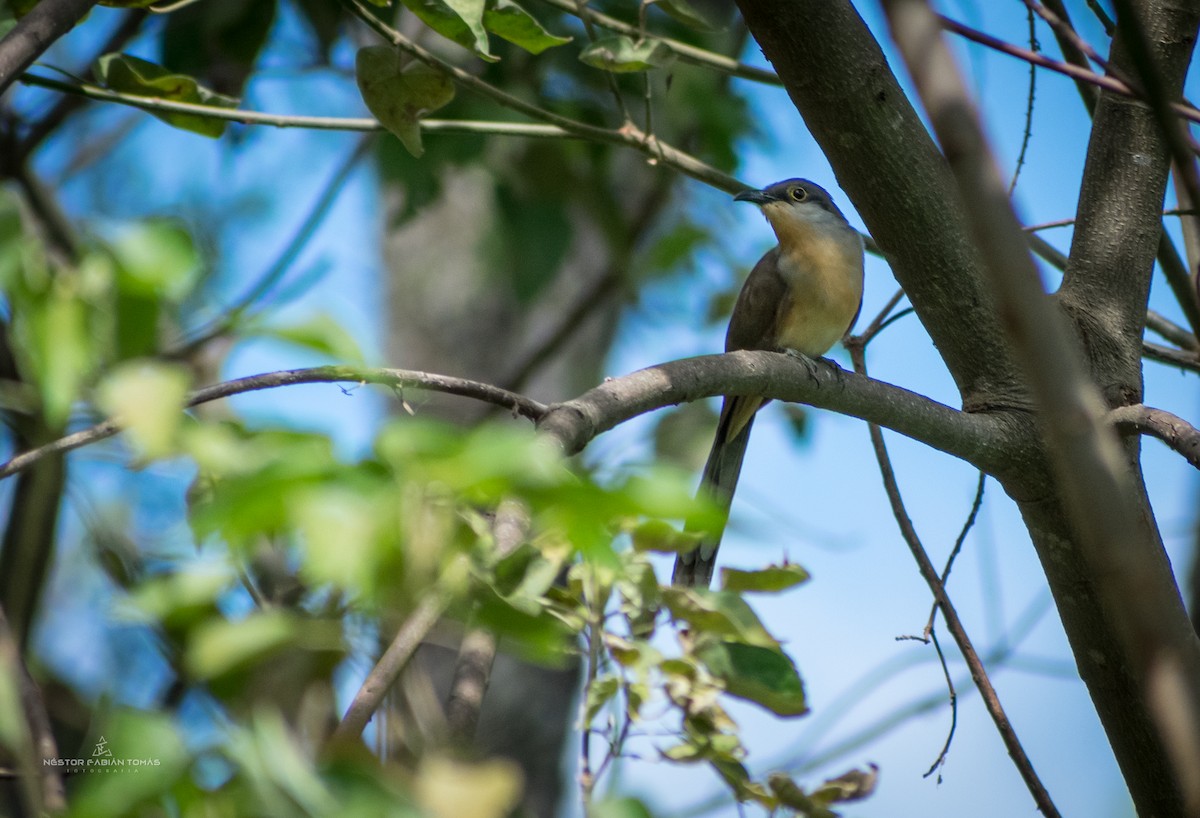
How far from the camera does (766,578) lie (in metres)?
1.78

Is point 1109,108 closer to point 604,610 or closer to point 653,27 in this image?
point 653,27

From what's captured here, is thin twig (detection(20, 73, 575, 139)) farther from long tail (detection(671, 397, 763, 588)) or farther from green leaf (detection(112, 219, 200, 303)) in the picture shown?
green leaf (detection(112, 219, 200, 303))

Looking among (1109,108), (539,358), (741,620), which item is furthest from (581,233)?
(741,620)

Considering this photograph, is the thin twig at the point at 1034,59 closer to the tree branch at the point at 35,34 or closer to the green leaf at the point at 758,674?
the green leaf at the point at 758,674

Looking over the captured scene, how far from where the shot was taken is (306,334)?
101 centimetres

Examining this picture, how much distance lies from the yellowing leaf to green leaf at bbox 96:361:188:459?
1.29 ft

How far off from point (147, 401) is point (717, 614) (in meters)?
0.88

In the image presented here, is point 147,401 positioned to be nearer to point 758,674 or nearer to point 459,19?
point 758,674

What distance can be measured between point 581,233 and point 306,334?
24.8 feet

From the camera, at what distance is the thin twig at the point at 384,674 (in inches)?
53.2

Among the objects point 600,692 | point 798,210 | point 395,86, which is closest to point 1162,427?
point 600,692

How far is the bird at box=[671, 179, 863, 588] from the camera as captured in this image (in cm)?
512

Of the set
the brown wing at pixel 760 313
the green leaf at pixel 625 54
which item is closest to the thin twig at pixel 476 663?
the green leaf at pixel 625 54

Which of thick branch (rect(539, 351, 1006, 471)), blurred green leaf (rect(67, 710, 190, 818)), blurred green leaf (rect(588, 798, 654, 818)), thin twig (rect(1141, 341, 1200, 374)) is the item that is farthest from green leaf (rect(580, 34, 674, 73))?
blurred green leaf (rect(67, 710, 190, 818))
